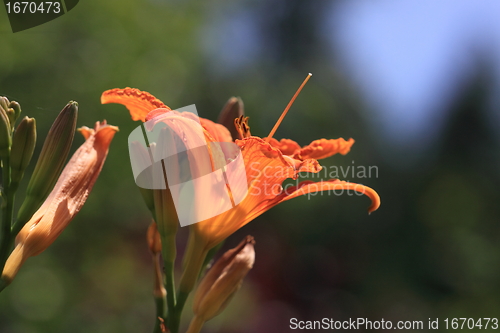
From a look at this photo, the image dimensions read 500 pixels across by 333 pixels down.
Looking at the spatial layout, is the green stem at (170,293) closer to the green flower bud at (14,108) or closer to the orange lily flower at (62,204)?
the orange lily flower at (62,204)

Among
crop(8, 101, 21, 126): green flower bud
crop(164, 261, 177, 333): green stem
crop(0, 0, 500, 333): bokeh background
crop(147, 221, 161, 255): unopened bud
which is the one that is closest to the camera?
crop(8, 101, 21, 126): green flower bud

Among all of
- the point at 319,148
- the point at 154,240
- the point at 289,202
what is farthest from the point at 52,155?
the point at 289,202

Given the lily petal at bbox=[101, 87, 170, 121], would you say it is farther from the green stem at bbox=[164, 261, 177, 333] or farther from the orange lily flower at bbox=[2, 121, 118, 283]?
the green stem at bbox=[164, 261, 177, 333]

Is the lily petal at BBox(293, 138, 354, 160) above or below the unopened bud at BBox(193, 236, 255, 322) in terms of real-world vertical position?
above

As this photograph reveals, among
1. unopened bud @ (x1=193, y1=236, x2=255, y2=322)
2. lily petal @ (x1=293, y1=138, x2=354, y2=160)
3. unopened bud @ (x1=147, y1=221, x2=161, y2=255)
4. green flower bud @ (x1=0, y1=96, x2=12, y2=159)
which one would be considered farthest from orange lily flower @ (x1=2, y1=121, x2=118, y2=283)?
lily petal @ (x1=293, y1=138, x2=354, y2=160)

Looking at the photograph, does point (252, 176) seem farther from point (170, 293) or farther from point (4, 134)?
point (4, 134)

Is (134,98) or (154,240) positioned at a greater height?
(134,98)
